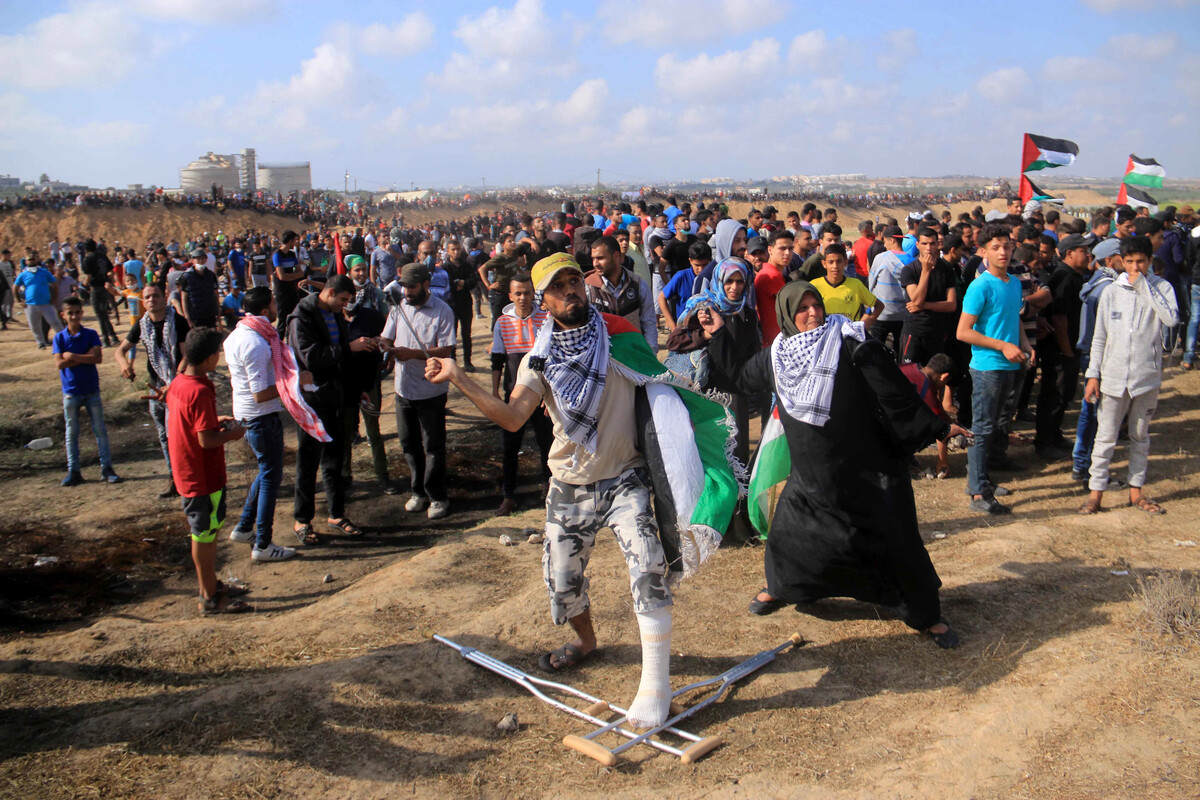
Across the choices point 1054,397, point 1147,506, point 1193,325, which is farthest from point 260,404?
point 1193,325

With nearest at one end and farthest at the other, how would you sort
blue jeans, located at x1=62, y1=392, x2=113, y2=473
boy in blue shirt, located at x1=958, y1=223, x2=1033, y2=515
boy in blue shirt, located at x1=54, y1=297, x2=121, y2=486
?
1. boy in blue shirt, located at x1=958, y1=223, x2=1033, y2=515
2. boy in blue shirt, located at x1=54, y1=297, x2=121, y2=486
3. blue jeans, located at x1=62, y1=392, x2=113, y2=473

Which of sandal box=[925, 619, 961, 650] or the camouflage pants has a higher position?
the camouflage pants

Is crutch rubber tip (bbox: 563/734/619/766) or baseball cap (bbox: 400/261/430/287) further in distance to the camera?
baseball cap (bbox: 400/261/430/287)

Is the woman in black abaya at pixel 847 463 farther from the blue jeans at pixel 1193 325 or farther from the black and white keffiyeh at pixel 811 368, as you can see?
the blue jeans at pixel 1193 325

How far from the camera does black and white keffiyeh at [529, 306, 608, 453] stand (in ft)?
11.4

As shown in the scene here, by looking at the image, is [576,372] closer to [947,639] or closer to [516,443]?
[947,639]

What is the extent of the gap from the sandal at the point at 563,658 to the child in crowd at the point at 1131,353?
4137mm

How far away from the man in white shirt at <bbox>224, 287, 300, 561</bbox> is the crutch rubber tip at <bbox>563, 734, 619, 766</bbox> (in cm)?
362

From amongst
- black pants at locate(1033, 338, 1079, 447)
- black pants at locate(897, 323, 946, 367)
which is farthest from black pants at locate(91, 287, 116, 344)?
black pants at locate(1033, 338, 1079, 447)

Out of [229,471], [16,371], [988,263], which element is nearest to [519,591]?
[988,263]

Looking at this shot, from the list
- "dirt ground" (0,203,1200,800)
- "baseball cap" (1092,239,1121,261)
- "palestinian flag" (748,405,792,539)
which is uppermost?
"baseball cap" (1092,239,1121,261)

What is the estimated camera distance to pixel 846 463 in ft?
13.0

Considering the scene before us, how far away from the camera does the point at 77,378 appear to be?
783 cm

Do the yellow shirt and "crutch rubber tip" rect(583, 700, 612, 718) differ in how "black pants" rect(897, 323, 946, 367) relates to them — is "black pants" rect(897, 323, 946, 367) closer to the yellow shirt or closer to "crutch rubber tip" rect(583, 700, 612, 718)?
the yellow shirt
